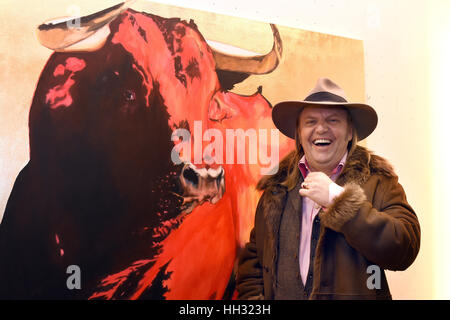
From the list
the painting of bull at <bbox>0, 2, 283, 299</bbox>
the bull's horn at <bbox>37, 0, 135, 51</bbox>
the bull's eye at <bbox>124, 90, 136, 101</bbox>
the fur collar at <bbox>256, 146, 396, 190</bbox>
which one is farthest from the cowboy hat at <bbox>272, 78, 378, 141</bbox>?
the bull's horn at <bbox>37, 0, 135, 51</bbox>

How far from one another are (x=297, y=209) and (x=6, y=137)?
1.13 metres

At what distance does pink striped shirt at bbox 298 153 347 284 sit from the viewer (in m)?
1.62

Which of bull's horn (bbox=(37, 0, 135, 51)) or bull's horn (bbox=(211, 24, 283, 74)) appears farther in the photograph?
bull's horn (bbox=(211, 24, 283, 74))

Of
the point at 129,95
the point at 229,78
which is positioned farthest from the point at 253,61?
the point at 129,95

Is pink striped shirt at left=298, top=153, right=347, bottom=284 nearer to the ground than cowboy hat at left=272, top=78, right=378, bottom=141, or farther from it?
nearer to the ground

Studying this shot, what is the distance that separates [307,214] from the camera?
1.77m

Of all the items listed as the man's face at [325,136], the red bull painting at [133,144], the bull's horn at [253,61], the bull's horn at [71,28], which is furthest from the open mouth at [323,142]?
the bull's horn at [71,28]

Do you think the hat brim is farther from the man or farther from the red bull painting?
the red bull painting

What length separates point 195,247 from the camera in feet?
6.69

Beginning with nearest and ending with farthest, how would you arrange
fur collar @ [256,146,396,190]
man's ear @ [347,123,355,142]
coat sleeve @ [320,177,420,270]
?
coat sleeve @ [320,177,420,270] → fur collar @ [256,146,396,190] → man's ear @ [347,123,355,142]

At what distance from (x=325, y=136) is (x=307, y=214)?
0.99ft

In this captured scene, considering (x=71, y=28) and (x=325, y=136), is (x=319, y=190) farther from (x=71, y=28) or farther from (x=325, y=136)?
(x=71, y=28)

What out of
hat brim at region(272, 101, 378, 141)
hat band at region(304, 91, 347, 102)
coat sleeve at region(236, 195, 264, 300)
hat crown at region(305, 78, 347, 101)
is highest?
hat crown at region(305, 78, 347, 101)
